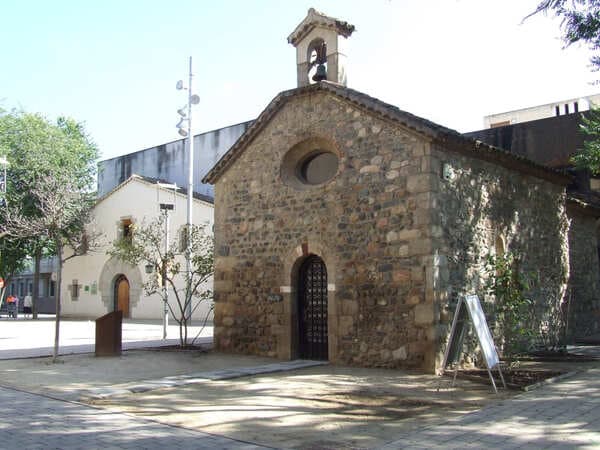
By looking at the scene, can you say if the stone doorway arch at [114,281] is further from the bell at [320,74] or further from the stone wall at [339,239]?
the bell at [320,74]

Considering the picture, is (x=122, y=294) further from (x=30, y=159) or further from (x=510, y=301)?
(x=510, y=301)

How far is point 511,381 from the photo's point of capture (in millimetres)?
8922

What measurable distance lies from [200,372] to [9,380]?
3061mm

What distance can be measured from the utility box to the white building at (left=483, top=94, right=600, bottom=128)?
22.3 m

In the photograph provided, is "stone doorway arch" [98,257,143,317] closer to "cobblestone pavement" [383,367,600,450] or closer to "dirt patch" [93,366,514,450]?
"dirt patch" [93,366,514,450]

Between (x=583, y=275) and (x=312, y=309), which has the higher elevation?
(x=583, y=275)

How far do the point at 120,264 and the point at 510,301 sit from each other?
23454mm

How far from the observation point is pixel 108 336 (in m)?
12.6

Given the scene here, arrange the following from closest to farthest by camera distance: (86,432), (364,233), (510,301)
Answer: (86,432) < (510,301) < (364,233)

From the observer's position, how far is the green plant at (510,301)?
10.0 meters

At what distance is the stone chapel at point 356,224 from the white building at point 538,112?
15.7m

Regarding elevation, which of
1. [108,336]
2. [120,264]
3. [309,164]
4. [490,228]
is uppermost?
[309,164]

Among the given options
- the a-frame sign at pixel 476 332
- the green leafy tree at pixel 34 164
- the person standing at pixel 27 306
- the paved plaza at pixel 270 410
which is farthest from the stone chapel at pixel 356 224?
the person standing at pixel 27 306

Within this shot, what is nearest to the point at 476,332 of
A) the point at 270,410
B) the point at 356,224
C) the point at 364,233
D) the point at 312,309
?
the point at 270,410
